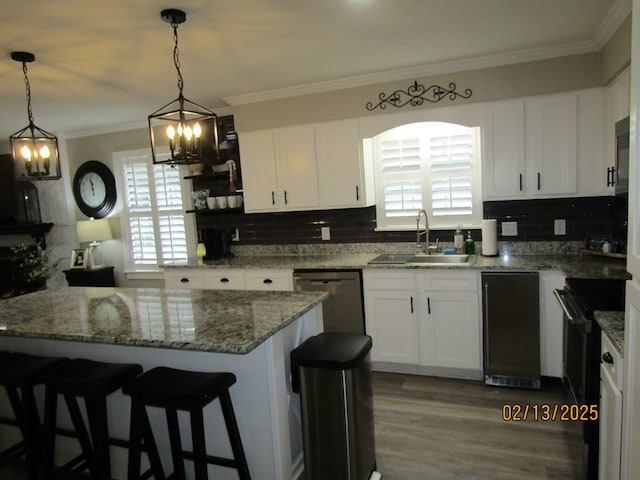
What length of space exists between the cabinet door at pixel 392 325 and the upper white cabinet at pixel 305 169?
0.90 m

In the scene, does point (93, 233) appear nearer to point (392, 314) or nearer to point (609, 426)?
point (392, 314)

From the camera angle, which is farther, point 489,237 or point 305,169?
point 305,169

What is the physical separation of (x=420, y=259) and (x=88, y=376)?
2664 millimetres

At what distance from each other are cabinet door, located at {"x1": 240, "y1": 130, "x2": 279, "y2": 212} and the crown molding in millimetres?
337

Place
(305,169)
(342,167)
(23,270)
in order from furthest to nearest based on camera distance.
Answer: (23,270) → (305,169) → (342,167)

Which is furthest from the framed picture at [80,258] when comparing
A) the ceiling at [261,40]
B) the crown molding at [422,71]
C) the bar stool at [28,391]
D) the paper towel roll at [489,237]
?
the paper towel roll at [489,237]

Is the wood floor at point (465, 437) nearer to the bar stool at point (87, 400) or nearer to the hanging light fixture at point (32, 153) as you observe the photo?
the bar stool at point (87, 400)

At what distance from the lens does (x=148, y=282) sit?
5.44 metres

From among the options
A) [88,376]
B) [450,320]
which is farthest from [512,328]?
[88,376]

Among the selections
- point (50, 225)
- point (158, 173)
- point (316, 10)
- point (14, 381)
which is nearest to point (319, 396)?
point (14, 381)

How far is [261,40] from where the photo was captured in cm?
284

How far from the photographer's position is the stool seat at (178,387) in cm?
179

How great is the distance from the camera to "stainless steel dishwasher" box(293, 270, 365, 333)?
12.2ft

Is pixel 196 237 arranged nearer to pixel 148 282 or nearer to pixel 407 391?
pixel 148 282
